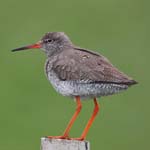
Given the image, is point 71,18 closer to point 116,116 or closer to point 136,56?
point 136,56

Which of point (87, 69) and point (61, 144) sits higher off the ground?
point (87, 69)

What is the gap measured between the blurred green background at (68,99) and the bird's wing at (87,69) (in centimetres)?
457

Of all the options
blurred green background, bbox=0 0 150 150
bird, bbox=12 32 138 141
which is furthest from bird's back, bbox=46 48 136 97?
blurred green background, bbox=0 0 150 150

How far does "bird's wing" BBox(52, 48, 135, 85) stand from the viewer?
10766 millimetres

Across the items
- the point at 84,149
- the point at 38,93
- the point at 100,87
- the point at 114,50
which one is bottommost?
the point at 84,149

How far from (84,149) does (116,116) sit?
7.55 meters

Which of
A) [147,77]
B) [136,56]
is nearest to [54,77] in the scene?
[147,77]

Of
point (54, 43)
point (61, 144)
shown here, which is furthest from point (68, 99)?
point (61, 144)

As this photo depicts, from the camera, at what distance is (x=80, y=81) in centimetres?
1093

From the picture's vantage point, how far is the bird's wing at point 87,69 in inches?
424

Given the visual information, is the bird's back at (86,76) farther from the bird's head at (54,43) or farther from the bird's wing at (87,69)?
the bird's head at (54,43)

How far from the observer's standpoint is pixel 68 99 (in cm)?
1725

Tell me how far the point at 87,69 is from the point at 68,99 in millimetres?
6361

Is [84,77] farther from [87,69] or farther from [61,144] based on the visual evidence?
[61,144]
